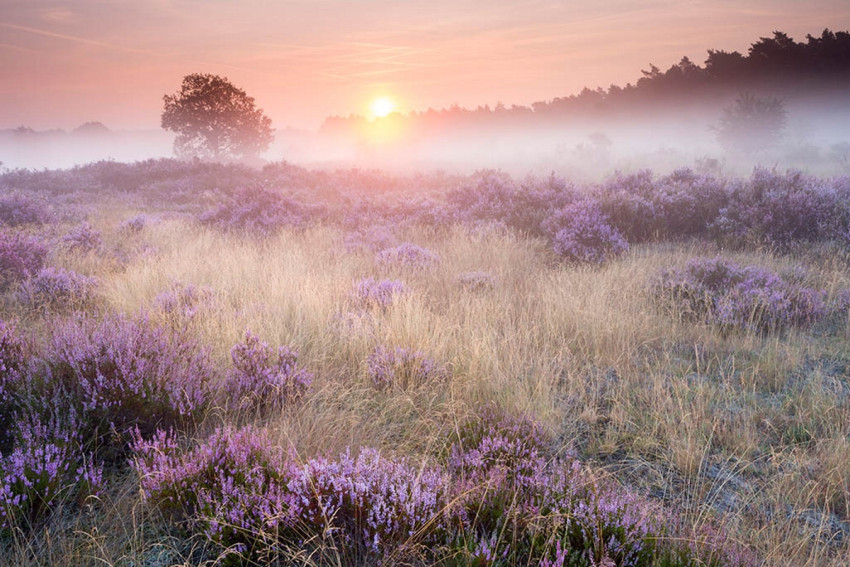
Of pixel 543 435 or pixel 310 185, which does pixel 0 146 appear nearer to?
pixel 310 185

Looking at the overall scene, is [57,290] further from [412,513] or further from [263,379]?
[412,513]

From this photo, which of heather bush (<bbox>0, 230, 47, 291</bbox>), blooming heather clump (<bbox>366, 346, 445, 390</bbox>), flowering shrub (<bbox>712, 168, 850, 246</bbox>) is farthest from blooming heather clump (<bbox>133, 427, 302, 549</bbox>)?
flowering shrub (<bbox>712, 168, 850, 246</bbox>)

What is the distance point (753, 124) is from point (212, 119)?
35.0m

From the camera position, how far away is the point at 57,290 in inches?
233

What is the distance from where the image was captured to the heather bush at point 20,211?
1148cm

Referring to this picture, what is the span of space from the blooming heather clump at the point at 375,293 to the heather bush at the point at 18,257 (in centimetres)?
455

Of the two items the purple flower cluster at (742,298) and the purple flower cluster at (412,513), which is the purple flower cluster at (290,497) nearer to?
the purple flower cluster at (412,513)

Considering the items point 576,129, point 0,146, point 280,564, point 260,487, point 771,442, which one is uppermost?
point 0,146

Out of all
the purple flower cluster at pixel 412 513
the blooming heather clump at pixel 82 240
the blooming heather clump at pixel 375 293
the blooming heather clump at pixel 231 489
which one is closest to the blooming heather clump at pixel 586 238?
the blooming heather clump at pixel 375 293

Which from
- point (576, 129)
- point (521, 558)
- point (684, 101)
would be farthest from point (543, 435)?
point (576, 129)

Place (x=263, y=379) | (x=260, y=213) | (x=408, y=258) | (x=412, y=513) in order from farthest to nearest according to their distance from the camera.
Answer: (x=260, y=213) < (x=408, y=258) < (x=263, y=379) < (x=412, y=513)

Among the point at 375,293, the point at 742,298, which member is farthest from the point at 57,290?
the point at 742,298

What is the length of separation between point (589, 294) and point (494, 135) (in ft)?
167

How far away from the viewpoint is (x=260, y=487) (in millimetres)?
2250
